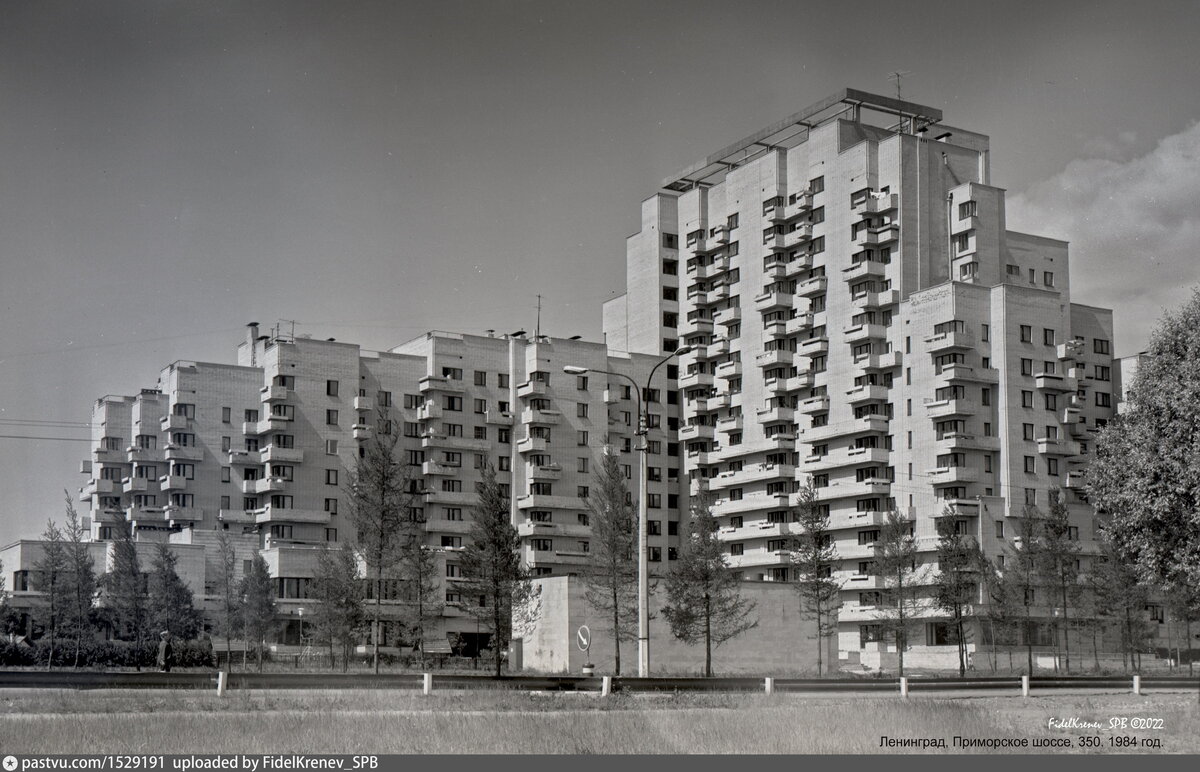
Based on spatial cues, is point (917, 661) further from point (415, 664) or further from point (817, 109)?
point (817, 109)

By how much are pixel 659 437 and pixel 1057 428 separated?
40.2 metres

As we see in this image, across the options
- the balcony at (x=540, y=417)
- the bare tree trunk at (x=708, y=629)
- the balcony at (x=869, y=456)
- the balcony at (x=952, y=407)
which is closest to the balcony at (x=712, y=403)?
the balcony at (x=540, y=417)

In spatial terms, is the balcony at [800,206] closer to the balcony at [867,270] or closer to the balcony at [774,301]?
the balcony at [774,301]

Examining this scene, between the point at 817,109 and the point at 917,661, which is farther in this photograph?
the point at 817,109

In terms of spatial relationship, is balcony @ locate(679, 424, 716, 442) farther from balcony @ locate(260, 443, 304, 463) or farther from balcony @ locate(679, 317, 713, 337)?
balcony @ locate(260, 443, 304, 463)

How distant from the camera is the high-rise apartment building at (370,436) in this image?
4909 inches

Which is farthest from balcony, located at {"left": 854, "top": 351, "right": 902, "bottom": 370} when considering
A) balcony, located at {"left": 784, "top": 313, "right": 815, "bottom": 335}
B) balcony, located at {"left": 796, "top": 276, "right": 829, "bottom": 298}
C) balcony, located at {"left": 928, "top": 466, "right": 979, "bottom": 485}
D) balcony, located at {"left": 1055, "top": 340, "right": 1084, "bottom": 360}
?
balcony, located at {"left": 1055, "top": 340, "right": 1084, "bottom": 360}

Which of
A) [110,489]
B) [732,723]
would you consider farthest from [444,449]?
[732,723]

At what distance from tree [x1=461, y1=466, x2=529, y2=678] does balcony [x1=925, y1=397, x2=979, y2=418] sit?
1821 inches

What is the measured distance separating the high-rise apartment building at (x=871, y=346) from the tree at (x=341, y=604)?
41.2m

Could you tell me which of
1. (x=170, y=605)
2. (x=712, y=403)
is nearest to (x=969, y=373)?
(x=712, y=403)

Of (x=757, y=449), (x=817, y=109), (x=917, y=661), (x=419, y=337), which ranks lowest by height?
(x=917, y=661)

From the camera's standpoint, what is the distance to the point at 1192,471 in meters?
45.5

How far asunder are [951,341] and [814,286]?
17.8 meters
